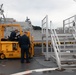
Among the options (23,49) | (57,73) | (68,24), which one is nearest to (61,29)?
(68,24)

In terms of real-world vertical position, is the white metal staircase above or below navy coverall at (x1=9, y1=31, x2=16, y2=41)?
below

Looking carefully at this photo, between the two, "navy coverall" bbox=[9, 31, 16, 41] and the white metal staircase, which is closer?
the white metal staircase

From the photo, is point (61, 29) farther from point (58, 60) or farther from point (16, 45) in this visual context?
point (58, 60)

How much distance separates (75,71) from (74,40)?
3453 mm

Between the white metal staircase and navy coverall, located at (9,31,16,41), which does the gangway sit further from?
navy coverall, located at (9,31,16,41)

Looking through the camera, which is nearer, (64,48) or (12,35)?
(64,48)

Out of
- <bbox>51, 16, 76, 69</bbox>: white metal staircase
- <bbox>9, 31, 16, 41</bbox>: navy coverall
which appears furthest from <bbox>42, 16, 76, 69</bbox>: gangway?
<bbox>9, 31, 16, 41</bbox>: navy coverall

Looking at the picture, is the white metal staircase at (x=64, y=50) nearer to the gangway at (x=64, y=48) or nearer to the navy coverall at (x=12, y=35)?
the gangway at (x=64, y=48)

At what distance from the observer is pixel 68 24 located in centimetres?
1714

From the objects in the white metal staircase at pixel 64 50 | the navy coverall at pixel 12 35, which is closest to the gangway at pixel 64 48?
the white metal staircase at pixel 64 50

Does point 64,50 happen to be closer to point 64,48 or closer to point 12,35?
point 64,48

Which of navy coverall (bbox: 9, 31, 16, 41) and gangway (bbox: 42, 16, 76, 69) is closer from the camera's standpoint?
gangway (bbox: 42, 16, 76, 69)

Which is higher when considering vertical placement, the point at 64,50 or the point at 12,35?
the point at 12,35

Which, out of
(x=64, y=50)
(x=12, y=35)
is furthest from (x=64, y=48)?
(x=12, y=35)
